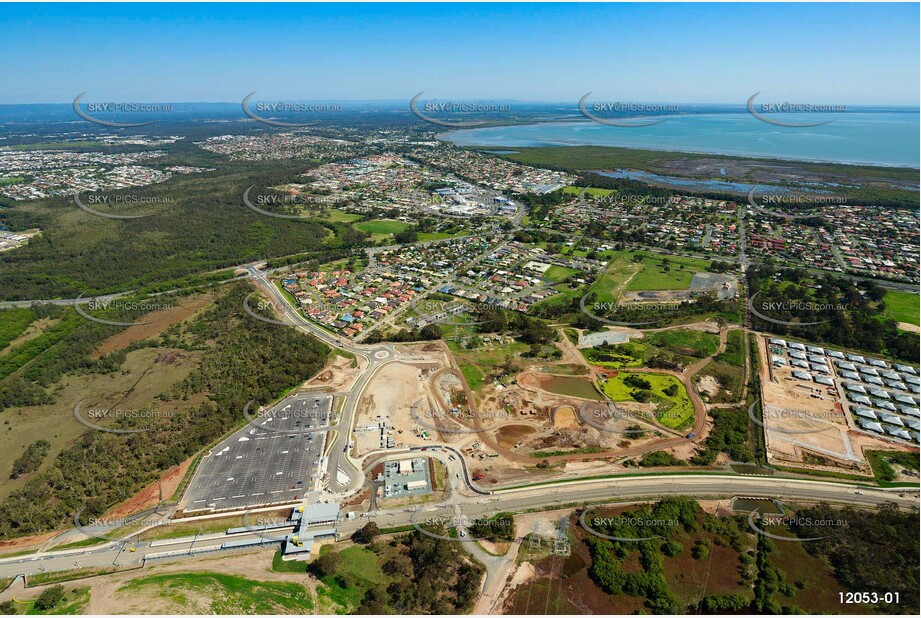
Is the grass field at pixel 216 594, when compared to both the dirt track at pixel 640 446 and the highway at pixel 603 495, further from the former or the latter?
the dirt track at pixel 640 446

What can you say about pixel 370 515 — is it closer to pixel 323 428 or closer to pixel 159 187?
pixel 323 428

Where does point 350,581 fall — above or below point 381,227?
below

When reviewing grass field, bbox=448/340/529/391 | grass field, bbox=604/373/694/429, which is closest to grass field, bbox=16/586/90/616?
grass field, bbox=448/340/529/391

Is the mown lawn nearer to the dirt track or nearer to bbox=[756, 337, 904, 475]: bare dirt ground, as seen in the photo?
the dirt track

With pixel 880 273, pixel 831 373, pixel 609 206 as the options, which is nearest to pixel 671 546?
pixel 831 373

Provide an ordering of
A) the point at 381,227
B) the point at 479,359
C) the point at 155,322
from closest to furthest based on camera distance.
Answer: the point at 479,359 → the point at 155,322 → the point at 381,227

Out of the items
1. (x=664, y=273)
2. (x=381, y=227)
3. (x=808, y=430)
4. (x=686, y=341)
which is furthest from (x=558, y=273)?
(x=381, y=227)

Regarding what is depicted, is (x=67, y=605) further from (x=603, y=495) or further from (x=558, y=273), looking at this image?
(x=558, y=273)
